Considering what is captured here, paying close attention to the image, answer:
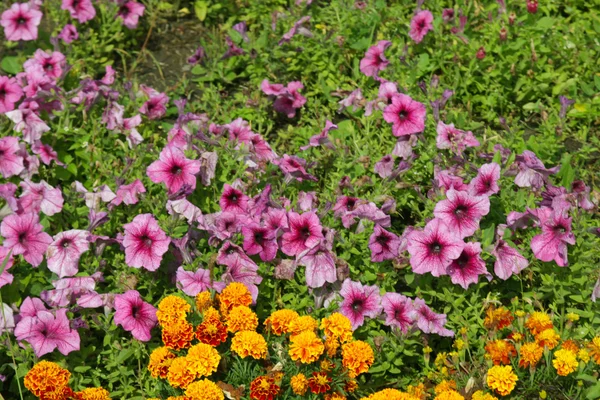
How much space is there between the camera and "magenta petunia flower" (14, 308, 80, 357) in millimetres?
3604

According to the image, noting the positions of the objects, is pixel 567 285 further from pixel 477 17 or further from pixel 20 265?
pixel 20 265

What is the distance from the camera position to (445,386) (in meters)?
3.37

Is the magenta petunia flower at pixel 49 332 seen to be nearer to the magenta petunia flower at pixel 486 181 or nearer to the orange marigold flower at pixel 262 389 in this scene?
the orange marigold flower at pixel 262 389

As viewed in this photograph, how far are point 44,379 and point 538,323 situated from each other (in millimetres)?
1921

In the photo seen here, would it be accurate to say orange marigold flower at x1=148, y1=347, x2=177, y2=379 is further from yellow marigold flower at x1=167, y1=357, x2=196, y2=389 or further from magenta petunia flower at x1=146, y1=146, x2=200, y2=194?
magenta petunia flower at x1=146, y1=146, x2=200, y2=194

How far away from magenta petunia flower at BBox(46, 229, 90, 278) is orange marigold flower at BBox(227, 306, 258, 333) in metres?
0.84

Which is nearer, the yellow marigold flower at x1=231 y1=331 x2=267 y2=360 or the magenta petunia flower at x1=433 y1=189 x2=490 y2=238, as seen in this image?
the yellow marigold flower at x1=231 y1=331 x2=267 y2=360

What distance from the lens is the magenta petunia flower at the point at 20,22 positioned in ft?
17.2

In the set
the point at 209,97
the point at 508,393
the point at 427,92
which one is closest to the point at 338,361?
the point at 508,393

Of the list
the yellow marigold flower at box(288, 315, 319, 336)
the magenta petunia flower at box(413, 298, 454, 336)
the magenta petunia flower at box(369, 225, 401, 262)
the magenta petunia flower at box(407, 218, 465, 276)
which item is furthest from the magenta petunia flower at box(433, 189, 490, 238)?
the yellow marigold flower at box(288, 315, 319, 336)

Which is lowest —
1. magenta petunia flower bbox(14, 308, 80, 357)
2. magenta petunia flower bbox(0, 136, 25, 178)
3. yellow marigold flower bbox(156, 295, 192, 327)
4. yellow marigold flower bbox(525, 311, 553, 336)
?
magenta petunia flower bbox(14, 308, 80, 357)

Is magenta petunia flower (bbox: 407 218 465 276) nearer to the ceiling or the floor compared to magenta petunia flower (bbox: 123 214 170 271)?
nearer to the ceiling

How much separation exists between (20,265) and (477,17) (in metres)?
3.07

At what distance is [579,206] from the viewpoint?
3.95 m
